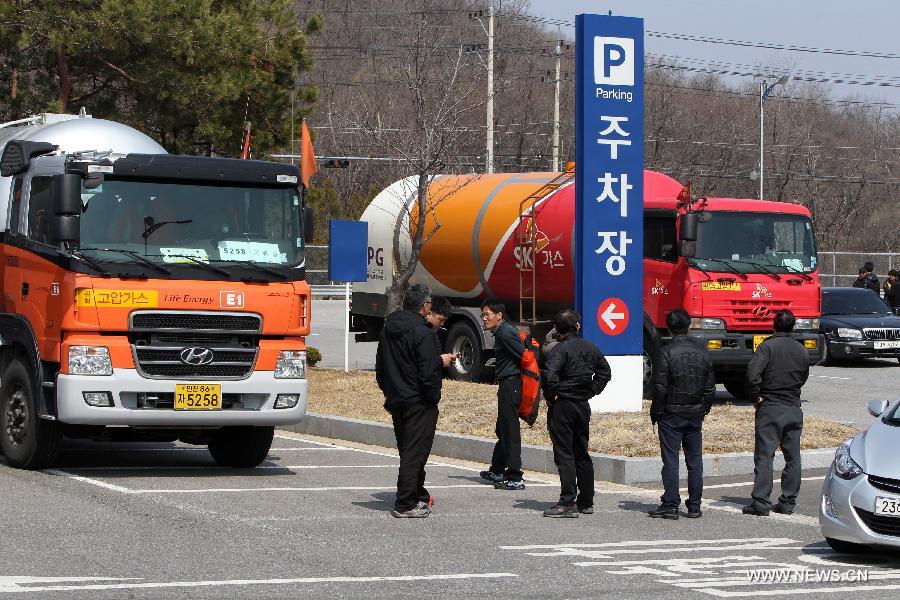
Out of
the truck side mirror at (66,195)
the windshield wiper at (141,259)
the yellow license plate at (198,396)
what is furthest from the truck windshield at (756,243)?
the truck side mirror at (66,195)

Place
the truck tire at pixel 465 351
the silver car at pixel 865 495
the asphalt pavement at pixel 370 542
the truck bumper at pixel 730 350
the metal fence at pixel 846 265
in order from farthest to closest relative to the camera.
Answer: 1. the metal fence at pixel 846 265
2. the truck tire at pixel 465 351
3. the truck bumper at pixel 730 350
4. the silver car at pixel 865 495
5. the asphalt pavement at pixel 370 542

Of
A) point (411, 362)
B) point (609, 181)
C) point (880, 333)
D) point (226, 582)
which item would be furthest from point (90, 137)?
point (880, 333)

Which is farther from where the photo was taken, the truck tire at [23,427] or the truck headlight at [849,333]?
the truck headlight at [849,333]

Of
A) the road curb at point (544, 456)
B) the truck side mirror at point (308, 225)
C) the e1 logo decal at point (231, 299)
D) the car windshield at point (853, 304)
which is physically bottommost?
the road curb at point (544, 456)

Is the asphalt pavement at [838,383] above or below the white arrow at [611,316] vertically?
below

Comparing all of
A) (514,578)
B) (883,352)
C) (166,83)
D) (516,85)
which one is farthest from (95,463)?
(516,85)

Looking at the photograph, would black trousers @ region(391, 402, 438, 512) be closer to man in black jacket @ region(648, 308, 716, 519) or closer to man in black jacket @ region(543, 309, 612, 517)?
man in black jacket @ region(543, 309, 612, 517)

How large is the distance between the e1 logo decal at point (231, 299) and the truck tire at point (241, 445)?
1562 mm

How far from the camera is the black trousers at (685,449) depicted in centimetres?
1176

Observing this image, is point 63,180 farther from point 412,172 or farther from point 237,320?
point 412,172

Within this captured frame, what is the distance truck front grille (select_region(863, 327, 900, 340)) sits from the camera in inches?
1073

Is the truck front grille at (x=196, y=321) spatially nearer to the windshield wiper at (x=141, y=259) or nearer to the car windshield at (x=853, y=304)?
the windshield wiper at (x=141, y=259)

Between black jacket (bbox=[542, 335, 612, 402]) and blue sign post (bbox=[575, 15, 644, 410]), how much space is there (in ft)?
19.3

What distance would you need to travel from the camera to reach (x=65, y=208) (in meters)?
12.5
